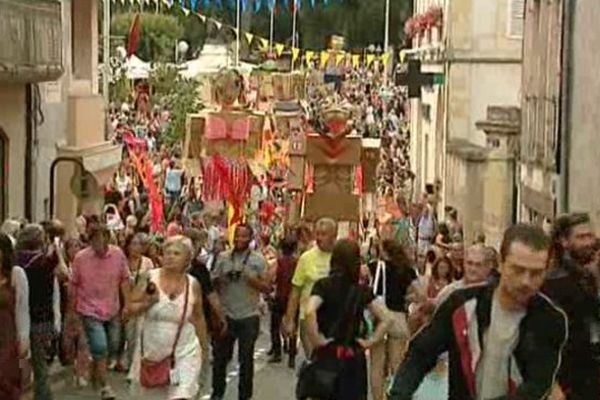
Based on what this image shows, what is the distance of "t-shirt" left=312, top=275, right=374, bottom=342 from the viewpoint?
11.2 m

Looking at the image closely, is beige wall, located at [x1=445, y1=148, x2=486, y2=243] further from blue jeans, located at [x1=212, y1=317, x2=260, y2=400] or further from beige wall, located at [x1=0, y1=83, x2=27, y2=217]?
blue jeans, located at [x1=212, y1=317, x2=260, y2=400]

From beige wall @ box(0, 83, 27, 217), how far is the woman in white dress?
48.2 feet

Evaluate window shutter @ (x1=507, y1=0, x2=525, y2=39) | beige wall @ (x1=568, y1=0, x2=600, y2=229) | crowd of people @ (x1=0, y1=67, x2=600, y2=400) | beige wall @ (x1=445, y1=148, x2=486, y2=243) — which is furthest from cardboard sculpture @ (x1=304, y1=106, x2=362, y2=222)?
window shutter @ (x1=507, y1=0, x2=525, y2=39)

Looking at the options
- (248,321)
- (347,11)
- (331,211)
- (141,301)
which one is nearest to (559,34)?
(331,211)

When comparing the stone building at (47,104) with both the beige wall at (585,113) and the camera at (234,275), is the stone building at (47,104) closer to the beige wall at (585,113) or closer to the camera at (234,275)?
the beige wall at (585,113)

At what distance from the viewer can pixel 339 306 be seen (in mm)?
11273

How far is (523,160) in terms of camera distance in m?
31.7

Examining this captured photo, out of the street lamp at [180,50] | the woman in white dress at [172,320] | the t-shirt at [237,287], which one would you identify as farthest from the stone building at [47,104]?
the street lamp at [180,50]

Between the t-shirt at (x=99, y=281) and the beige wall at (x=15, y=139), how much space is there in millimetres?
9449

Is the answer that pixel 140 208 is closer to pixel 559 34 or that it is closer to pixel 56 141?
pixel 56 141

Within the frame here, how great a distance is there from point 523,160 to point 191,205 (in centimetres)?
768

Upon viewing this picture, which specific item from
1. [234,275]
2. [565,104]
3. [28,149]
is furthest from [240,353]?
[28,149]

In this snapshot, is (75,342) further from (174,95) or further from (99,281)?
(174,95)

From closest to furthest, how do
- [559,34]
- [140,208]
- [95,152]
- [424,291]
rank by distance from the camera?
[424,291] → [559,34] → [95,152] → [140,208]
